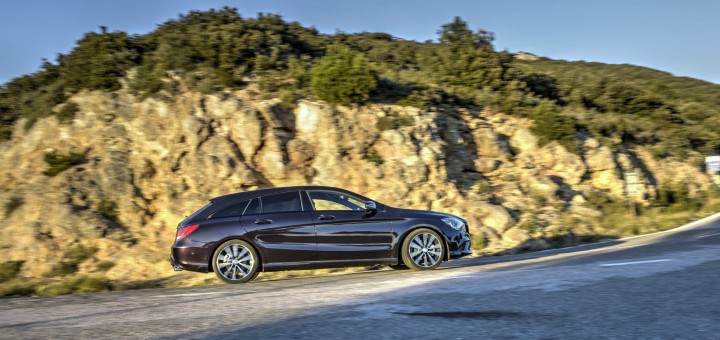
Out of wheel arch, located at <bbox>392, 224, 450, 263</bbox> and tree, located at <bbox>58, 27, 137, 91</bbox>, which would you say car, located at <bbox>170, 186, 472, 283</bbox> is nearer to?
wheel arch, located at <bbox>392, 224, 450, 263</bbox>

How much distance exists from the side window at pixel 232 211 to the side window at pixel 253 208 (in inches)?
2.9

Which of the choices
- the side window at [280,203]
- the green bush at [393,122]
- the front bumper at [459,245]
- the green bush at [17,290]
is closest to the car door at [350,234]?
the side window at [280,203]

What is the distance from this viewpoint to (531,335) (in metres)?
5.17

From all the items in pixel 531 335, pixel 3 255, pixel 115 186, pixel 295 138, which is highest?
pixel 295 138

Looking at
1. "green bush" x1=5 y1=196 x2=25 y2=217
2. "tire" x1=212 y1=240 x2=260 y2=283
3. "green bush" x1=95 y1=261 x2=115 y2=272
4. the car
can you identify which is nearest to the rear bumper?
the car

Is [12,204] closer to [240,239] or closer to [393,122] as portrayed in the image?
[240,239]

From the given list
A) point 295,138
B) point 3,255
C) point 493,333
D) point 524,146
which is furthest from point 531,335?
point 524,146

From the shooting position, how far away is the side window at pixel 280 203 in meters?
10.7

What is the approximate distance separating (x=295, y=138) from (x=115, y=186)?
5.43 metres

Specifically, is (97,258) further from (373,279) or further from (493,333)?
(493,333)

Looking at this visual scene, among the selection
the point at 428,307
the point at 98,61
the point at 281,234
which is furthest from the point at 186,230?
the point at 98,61

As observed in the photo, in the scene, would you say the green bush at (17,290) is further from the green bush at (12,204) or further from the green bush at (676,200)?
the green bush at (676,200)

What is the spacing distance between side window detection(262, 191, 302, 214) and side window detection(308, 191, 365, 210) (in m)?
0.27

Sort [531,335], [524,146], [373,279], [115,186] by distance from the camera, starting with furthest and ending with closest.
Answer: [524,146]
[115,186]
[373,279]
[531,335]
